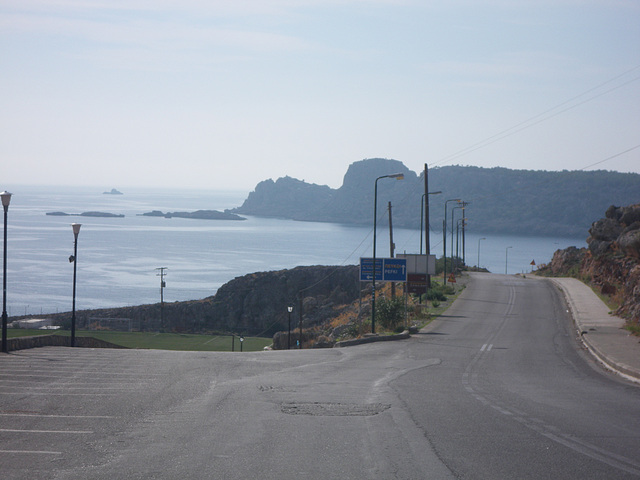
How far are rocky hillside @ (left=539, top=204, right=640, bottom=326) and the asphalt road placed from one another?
1508 cm

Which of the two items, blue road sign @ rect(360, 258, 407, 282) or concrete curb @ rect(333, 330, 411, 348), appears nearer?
concrete curb @ rect(333, 330, 411, 348)

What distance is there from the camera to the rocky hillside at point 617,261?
32.2 m

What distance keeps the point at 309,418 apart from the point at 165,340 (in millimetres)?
50824

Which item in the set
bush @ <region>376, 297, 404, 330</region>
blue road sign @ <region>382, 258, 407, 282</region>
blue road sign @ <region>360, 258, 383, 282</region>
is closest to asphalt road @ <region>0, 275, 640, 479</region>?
bush @ <region>376, 297, 404, 330</region>

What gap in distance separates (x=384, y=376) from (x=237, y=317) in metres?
74.3

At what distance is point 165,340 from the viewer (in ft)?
192

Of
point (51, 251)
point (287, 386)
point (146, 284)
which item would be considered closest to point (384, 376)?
point (287, 386)

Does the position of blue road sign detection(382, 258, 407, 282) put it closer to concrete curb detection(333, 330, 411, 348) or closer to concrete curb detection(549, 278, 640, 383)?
concrete curb detection(333, 330, 411, 348)

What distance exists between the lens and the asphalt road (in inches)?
291

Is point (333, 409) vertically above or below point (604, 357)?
above

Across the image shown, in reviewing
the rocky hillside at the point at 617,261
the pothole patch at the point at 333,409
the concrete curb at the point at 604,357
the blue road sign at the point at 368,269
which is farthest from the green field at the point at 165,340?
the pothole patch at the point at 333,409

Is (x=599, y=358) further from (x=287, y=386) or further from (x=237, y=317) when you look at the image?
(x=237, y=317)

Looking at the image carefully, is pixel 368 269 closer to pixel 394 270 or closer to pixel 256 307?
pixel 394 270

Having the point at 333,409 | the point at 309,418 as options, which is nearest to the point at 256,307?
the point at 333,409
